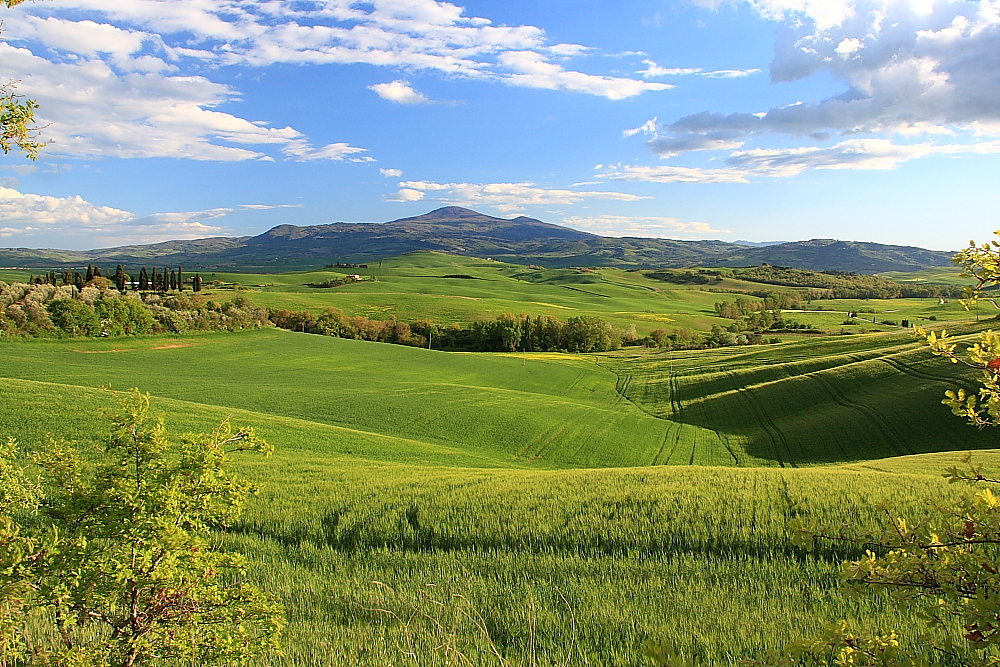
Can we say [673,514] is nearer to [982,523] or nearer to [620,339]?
[982,523]

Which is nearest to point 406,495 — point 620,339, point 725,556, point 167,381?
point 725,556

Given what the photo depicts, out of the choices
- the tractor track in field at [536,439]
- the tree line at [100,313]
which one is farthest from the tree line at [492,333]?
the tractor track in field at [536,439]

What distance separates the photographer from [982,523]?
3.66m

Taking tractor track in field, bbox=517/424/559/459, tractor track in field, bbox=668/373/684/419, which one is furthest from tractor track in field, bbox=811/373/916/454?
tractor track in field, bbox=517/424/559/459

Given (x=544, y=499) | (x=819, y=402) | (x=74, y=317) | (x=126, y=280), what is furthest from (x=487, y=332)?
(x=544, y=499)

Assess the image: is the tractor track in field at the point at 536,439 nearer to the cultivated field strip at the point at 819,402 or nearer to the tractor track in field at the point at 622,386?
the cultivated field strip at the point at 819,402

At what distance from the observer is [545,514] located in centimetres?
1239

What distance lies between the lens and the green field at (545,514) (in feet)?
25.0

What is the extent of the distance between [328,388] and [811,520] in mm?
43663

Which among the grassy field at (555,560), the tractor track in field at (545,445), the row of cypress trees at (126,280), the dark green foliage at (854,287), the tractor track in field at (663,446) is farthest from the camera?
the dark green foliage at (854,287)

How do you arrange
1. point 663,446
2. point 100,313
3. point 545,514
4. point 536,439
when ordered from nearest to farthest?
point 545,514, point 536,439, point 663,446, point 100,313

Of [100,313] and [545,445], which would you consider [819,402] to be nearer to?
[545,445]

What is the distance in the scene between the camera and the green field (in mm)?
7613

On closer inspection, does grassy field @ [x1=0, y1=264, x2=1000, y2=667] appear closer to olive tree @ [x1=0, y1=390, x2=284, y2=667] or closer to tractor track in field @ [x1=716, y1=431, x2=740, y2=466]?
tractor track in field @ [x1=716, y1=431, x2=740, y2=466]
